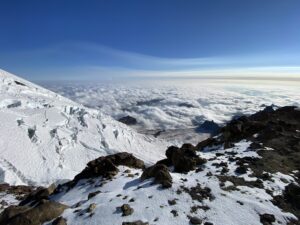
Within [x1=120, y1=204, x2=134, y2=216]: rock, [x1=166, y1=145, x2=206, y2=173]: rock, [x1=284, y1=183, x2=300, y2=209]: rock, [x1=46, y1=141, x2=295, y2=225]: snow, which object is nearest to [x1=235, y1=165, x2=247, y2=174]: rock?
[x1=46, y1=141, x2=295, y2=225]: snow

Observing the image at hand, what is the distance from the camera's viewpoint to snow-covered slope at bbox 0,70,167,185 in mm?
68875

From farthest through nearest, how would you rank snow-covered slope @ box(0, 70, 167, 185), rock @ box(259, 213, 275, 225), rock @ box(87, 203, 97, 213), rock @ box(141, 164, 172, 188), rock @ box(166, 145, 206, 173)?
snow-covered slope @ box(0, 70, 167, 185) < rock @ box(166, 145, 206, 173) < rock @ box(141, 164, 172, 188) < rock @ box(87, 203, 97, 213) < rock @ box(259, 213, 275, 225)

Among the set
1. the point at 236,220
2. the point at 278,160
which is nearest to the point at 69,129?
the point at 278,160

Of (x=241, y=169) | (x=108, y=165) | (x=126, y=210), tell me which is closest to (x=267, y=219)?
(x=241, y=169)

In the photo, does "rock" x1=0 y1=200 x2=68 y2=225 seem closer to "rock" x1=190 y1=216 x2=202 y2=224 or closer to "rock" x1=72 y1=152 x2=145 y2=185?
"rock" x1=72 y1=152 x2=145 y2=185

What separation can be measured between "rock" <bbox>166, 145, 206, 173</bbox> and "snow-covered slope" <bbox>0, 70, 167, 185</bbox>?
4422 cm

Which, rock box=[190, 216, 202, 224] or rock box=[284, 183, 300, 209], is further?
rock box=[284, 183, 300, 209]

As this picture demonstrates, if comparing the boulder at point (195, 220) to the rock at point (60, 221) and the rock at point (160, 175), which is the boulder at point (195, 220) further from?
the rock at point (60, 221)

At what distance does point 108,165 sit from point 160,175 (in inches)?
297

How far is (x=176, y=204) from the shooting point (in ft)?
66.3

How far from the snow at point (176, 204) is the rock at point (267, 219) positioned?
0.83ft

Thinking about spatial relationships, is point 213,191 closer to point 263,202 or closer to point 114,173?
point 263,202

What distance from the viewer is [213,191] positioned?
71.9 ft

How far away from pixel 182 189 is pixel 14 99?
8722 cm
